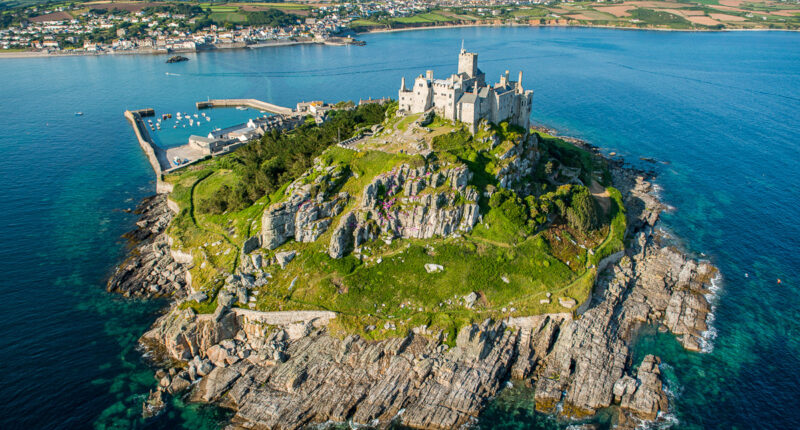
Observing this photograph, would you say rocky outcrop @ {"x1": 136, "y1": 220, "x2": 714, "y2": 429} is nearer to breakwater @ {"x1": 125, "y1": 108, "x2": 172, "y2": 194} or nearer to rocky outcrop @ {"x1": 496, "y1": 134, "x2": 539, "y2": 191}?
rocky outcrop @ {"x1": 496, "y1": 134, "x2": 539, "y2": 191}

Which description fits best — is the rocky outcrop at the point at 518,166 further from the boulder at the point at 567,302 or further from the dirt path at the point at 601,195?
the boulder at the point at 567,302

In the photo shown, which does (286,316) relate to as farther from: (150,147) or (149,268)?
(150,147)

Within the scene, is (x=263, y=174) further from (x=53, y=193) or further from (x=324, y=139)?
(x=53, y=193)

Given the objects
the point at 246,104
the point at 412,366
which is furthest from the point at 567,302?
the point at 246,104

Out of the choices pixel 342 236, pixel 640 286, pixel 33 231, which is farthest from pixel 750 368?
pixel 33 231

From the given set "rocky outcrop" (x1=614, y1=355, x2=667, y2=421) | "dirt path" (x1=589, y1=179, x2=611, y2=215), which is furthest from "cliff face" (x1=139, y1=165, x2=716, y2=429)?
"dirt path" (x1=589, y1=179, x2=611, y2=215)
